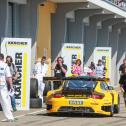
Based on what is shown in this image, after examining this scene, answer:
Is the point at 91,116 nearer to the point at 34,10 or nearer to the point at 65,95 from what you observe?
the point at 65,95

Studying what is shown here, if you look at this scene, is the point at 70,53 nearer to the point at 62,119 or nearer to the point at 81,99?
the point at 81,99

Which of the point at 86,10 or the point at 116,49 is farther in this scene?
the point at 116,49

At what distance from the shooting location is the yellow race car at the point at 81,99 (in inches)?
664

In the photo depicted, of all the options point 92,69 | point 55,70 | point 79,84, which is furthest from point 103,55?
point 79,84

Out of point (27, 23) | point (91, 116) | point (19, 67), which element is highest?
point (27, 23)

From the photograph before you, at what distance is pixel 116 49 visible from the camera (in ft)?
135

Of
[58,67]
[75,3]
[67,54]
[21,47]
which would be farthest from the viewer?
[75,3]

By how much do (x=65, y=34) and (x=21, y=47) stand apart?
1293 cm

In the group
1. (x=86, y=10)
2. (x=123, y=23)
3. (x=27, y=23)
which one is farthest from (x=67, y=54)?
(x=123, y=23)

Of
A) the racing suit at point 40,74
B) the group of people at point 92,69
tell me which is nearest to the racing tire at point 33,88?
the racing suit at point 40,74

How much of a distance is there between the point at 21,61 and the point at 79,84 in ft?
7.64

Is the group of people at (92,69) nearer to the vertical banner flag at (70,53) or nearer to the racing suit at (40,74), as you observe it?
the vertical banner flag at (70,53)

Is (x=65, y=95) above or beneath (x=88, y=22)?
beneath

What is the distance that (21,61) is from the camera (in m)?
18.9
